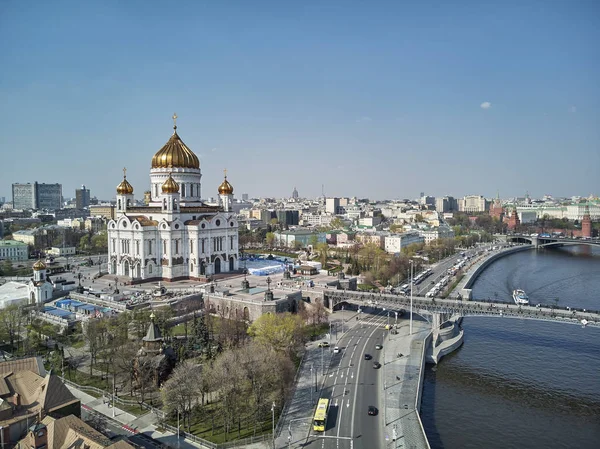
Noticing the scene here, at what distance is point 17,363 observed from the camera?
2300cm

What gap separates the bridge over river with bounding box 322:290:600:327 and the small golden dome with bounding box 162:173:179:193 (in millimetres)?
19105

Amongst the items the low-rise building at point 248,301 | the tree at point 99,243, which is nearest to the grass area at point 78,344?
the low-rise building at point 248,301

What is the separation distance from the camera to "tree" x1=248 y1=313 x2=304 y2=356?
28484 mm

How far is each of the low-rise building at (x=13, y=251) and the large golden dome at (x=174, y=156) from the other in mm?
30986

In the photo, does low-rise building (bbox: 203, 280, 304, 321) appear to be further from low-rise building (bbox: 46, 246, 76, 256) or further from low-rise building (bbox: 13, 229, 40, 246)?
low-rise building (bbox: 13, 229, 40, 246)

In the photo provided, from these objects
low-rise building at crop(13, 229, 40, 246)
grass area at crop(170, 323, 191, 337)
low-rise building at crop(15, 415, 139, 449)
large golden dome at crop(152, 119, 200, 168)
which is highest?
large golden dome at crop(152, 119, 200, 168)

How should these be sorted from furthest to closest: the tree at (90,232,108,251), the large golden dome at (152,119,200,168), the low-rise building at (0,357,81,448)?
the tree at (90,232,108,251) < the large golden dome at (152,119,200,168) < the low-rise building at (0,357,81,448)

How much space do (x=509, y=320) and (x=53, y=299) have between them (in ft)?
132

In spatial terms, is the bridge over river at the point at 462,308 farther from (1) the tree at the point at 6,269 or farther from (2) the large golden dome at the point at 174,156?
(1) the tree at the point at 6,269

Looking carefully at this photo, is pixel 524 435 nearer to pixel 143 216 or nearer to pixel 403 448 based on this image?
pixel 403 448

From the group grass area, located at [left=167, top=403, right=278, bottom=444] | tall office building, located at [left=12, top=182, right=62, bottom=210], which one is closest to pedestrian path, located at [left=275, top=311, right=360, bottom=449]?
grass area, located at [left=167, top=403, right=278, bottom=444]

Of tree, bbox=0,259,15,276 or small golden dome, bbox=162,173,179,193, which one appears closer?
small golden dome, bbox=162,173,179,193

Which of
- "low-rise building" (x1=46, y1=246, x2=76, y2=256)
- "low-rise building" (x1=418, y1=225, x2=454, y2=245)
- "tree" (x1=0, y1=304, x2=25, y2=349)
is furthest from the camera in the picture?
"low-rise building" (x1=418, y1=225, x2=454, y2=245)

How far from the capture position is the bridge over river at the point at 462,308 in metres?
31.2
